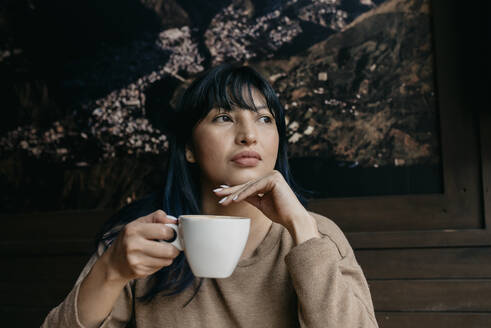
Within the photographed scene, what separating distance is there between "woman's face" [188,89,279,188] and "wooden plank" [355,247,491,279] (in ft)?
2.34

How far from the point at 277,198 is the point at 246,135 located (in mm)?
224

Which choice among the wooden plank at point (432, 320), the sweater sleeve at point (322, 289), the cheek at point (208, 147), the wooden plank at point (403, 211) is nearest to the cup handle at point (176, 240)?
the sweater sleeve at point (322, 289)

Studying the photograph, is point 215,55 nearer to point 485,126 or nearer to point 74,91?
point 74,91

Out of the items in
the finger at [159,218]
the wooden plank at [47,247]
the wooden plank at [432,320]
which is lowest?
the wooden plank at [432,320]

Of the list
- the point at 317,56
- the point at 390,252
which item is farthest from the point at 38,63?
the point at 390,252

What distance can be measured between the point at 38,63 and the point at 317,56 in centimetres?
134

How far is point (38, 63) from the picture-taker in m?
1.93

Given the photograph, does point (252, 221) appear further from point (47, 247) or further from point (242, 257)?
point (47, 247)

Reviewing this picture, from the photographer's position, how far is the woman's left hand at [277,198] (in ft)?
2.87

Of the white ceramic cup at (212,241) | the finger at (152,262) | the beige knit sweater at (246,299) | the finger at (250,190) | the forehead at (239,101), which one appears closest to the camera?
the white ceramic cup at (212,241)

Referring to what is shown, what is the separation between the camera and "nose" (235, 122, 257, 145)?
3.41 feet

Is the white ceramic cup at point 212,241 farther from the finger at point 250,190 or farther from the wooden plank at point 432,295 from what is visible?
the wooden plank at point 432,295

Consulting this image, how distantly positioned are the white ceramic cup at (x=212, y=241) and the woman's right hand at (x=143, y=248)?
0.05 m

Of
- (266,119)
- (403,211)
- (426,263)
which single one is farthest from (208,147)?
(426,263)
